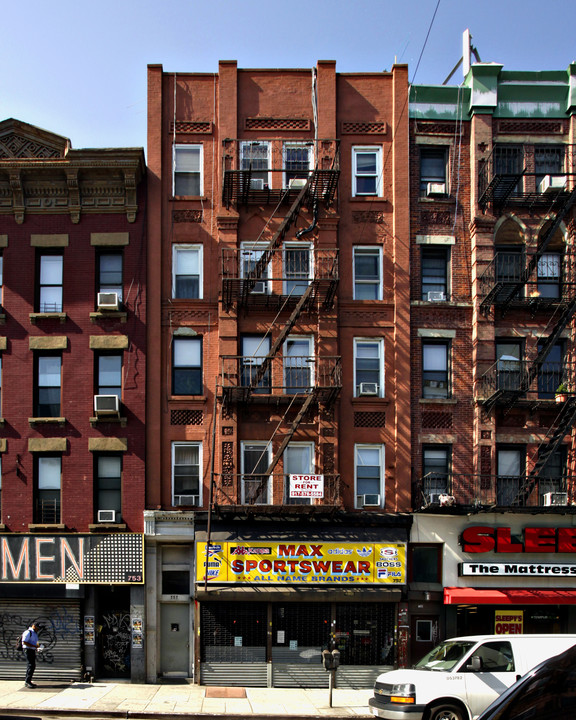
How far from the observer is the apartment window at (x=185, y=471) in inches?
888

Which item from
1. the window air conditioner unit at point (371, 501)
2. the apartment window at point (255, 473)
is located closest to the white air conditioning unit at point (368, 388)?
the window air conditioner unit at point (371, 501)

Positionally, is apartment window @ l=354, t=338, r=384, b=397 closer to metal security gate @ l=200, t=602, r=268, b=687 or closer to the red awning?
the red awning

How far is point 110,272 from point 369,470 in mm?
9675

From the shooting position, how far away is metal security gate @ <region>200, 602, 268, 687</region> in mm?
21219

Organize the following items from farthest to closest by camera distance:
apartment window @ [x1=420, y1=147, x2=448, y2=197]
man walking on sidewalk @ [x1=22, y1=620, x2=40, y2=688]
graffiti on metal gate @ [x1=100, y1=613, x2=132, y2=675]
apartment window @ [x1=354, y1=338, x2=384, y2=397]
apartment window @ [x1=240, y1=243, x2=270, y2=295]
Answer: apartment window @ [x1=420, y1=147, x2=448, y2=197] → apartment window @ [x1=354, y1=338, x2=384, y2=397] → apartment window @ [x1=240, y1=243, x2=270, y2=295] → graffiti on metal gate @ [x1=100, y1=613, x2=132, y2=675] → man walking on sidewalk @ [x1=22, y1=620, x2=40, y2=688]

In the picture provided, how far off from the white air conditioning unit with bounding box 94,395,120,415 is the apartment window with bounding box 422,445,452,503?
9.05 metres

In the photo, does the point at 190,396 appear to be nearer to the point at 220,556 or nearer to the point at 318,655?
the point at 220,556

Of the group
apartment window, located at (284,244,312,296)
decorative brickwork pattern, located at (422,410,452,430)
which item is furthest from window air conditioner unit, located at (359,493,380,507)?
apartment window, located at (284,244,312,296)

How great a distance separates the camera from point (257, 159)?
23547 millimetres

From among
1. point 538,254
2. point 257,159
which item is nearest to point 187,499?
point 257,159

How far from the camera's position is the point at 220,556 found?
21469 millimetres

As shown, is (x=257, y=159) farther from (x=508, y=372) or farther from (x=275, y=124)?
(x=508, y=372)

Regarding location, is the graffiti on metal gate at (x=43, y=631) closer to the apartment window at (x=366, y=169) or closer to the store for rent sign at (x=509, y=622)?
the store for rent sign at (x=509, y=622)

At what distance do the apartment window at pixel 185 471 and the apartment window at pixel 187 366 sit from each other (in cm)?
161
